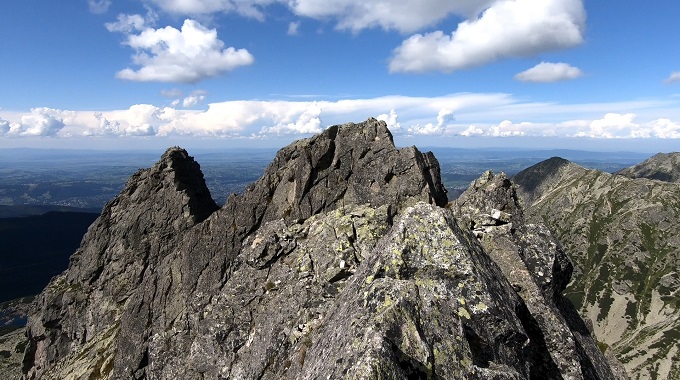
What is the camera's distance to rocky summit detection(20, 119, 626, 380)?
13.9 m

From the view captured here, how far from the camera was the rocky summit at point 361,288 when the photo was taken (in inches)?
549

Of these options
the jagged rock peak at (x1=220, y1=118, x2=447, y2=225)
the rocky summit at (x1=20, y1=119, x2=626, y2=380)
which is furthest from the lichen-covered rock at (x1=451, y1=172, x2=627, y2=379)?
the jagged rock peak at (x1=220, y1=118, x2=447, y2=225)

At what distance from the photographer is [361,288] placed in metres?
16.2

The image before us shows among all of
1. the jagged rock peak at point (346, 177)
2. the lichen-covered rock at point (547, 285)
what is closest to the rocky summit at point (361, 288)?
the lichen-covered rock at point (547, 285)

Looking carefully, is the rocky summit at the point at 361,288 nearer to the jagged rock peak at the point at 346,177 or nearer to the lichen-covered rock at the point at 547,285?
the lichen-covered rock at the point at 547,285

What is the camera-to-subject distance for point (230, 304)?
28.7 m

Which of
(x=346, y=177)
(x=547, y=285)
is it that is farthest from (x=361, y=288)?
(x=346, y=177)

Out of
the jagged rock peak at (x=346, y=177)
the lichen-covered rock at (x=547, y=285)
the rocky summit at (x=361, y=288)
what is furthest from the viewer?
the jagged rock peak at (x=346, y=177)

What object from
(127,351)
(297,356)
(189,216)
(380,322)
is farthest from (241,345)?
(189,216)

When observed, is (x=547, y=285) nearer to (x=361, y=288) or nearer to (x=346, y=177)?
(x=361, y=288)

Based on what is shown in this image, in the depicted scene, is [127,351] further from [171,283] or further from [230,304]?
[230,304]

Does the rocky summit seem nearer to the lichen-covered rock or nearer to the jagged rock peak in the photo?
the lichen-covered rock

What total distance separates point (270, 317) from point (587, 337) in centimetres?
1878

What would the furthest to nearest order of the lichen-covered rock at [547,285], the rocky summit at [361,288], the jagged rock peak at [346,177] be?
the jagged rock peak at [346,177], the lichen-covered rock at [547,285], the rocky summit at [361,288]
